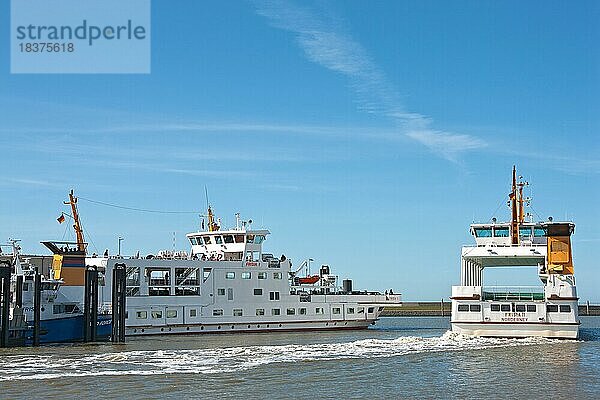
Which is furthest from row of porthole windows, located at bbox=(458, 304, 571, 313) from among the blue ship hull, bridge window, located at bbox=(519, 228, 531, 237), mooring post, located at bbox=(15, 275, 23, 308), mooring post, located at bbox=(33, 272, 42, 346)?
mooring post, located at bbox=(15, 275, 23, 308)

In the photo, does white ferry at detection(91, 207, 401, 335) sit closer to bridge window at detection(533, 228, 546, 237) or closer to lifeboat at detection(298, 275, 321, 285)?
lifeboat at detection(298, 275, 321, 285)

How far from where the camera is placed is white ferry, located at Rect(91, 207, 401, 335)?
4712 cm

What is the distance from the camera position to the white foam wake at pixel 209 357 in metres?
27.3

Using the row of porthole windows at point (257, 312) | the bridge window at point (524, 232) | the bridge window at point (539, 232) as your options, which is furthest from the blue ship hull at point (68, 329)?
the bridge window at point (539, 232)

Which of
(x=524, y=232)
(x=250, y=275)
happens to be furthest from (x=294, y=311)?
(x=524, y=232)

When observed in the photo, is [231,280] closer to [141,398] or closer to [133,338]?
[133,338]

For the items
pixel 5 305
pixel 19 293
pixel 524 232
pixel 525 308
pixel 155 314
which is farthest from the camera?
pixel 155 314

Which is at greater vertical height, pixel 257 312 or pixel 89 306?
pixel 89 306

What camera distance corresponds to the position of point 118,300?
41.5 m

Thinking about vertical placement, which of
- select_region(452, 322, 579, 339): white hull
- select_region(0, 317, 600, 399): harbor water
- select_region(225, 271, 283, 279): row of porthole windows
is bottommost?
select_region(0, 317, 600, 399): harbor water

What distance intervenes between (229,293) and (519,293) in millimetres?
17858

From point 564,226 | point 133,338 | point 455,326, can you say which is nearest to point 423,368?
point 455,326

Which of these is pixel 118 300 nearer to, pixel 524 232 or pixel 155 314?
pixel 155 314

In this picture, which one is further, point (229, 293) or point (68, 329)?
point (229, 293)
